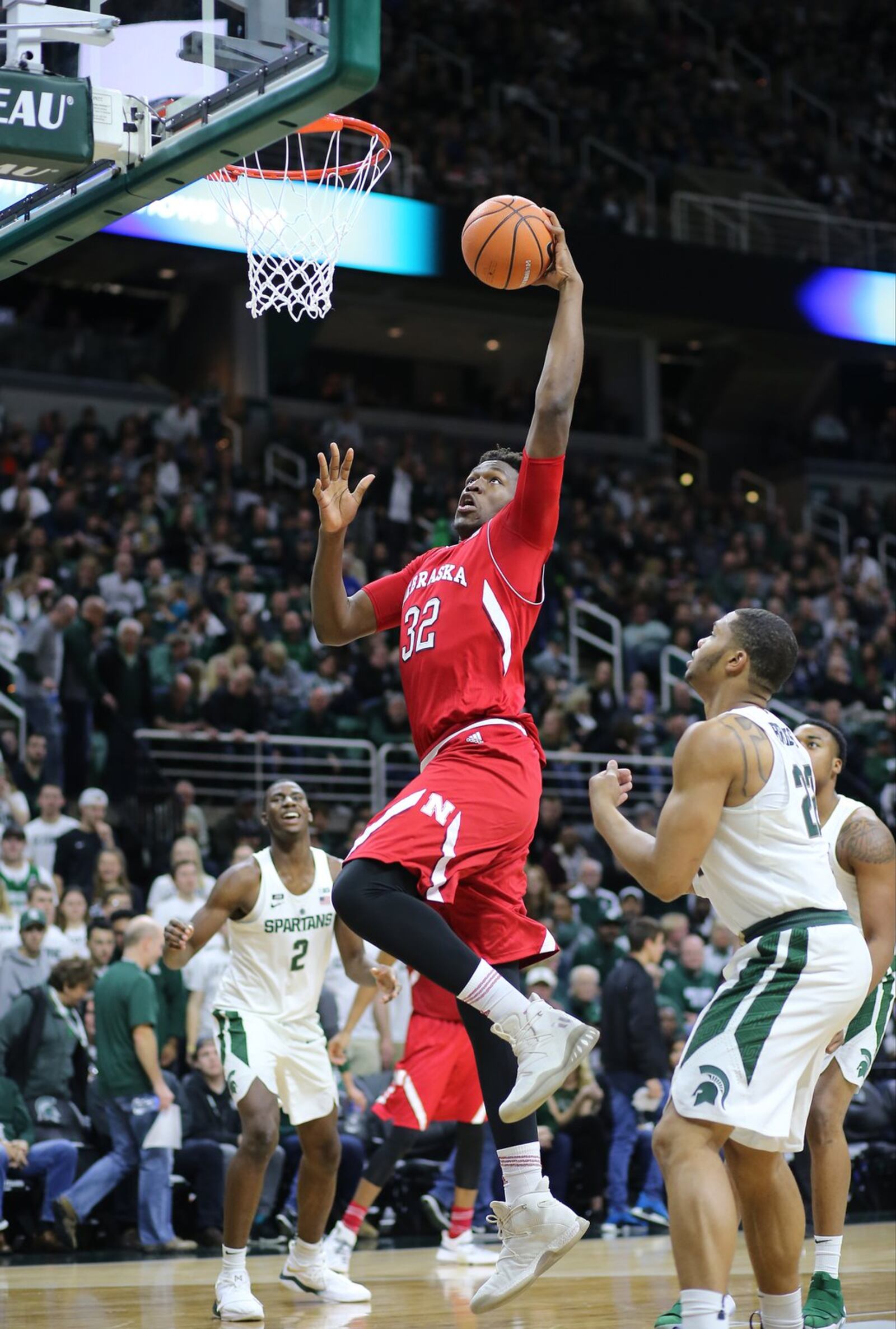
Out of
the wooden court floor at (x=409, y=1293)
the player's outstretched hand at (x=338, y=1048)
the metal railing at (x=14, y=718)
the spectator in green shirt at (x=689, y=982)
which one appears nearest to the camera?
the wooden court floor at (x=409, y=1293)

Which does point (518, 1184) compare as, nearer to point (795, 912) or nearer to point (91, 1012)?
point (795, 912)

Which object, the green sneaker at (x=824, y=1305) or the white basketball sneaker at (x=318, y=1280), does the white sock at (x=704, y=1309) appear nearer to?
the green sneaker at (x=824, y=1305)

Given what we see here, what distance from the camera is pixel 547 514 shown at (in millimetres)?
5516

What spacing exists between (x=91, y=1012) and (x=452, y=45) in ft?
58.3

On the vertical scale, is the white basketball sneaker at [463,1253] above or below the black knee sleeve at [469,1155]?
below

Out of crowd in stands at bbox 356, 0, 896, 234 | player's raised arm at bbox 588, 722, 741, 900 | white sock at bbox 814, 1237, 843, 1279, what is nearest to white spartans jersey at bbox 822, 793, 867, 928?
white sock at bbox 814, 1237, 843, 1279

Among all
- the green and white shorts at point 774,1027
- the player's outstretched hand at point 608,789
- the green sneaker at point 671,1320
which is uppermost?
the player's outstretched hand at point 608,789

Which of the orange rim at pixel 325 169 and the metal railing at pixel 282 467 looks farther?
the metal railing at pixel 282 467

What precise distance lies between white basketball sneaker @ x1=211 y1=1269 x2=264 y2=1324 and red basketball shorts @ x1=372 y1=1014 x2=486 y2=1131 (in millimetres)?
2399

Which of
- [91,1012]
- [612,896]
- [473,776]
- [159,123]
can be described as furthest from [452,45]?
[473,776]

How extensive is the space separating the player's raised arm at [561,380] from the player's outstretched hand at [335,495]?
72 cm

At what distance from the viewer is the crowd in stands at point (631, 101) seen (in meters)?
22.8

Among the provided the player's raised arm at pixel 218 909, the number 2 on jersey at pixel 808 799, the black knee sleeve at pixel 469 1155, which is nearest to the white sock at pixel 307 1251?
the player's raised arm at pixel 218 909

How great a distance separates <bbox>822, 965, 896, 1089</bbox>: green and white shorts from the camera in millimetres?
6562
